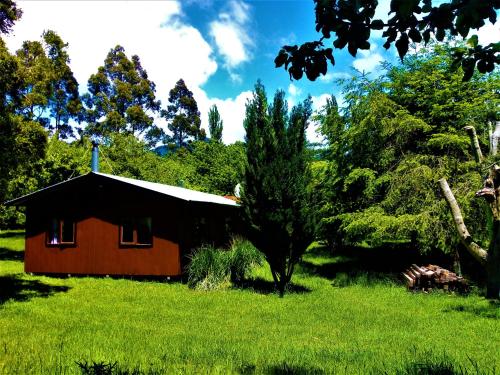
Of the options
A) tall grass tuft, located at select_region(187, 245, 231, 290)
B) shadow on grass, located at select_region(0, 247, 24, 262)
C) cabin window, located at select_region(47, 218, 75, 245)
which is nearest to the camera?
tall grass tuft, located at select_region(187, 245, 231, 290)

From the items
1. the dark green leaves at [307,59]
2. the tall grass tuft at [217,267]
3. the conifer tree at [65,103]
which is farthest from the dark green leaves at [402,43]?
the conifer tree at [65,103]

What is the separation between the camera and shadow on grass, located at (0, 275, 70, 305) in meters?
13.6

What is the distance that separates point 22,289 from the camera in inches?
605

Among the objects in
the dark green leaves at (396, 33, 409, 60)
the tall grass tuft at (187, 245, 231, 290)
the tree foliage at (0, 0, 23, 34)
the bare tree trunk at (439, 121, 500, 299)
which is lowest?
the tall grass tuft at (187, 245, 231, 290)

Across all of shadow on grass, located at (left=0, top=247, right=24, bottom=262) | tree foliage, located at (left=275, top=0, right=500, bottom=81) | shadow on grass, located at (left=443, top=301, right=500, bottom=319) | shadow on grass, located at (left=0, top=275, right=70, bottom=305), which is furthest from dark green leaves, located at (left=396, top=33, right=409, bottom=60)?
shadow on grass, located at (left=0, top=247, right=24, bottom=262)

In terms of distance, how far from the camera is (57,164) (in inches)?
1166

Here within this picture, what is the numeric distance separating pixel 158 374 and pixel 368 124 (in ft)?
51.6

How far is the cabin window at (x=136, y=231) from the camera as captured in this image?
1878cm

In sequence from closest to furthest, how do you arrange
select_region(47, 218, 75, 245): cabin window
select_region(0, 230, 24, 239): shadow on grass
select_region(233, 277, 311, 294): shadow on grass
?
select_region(233, 277, 311, 294): shadow on grass < select_region(47, 218, 75, 245): cabin window < select_region(0, 230, 24, 239): shadow on grass

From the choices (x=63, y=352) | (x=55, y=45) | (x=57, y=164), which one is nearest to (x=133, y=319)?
(x=63, y=352)

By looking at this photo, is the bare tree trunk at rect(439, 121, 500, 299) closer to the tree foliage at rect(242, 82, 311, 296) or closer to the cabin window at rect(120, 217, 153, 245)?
the tree foliage at rect(242, 82, 311, 296)

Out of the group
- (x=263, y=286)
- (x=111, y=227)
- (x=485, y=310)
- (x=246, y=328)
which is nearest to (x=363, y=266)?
(x=263, y=286)

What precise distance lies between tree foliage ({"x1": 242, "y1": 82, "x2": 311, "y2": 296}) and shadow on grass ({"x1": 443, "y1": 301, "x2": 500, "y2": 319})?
480cm

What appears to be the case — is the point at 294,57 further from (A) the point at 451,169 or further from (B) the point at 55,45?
(B) the point at 55,45
